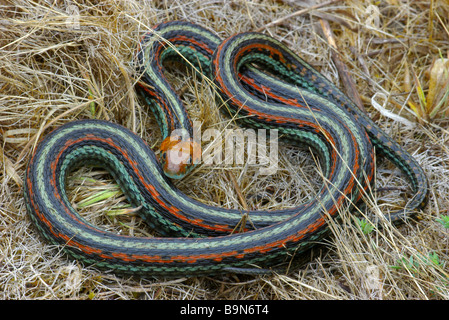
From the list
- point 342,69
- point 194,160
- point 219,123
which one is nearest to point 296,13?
point 342,69

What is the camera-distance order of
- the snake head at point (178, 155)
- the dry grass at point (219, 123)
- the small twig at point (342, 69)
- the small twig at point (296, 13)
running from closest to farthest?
the dry grass at point (219, 123) < the snake head at point (178, 155) < the small twig at point (342, 69) < the small twig at point (296, 13)

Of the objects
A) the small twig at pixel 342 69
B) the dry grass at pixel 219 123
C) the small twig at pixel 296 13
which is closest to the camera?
the dry grass at pixel 219 123

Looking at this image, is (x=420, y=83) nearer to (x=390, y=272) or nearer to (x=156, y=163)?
(x=390, y=272)

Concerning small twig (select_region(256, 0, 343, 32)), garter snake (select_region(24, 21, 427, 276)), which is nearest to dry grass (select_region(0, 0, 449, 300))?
small twig (select_region(256, 0, 343, 32))

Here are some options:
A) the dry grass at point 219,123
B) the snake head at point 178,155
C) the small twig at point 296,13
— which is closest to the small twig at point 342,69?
the dry grass at point 219,123

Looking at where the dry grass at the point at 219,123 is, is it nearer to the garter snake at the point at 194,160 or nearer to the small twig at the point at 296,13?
the small twig at the point at 296,13

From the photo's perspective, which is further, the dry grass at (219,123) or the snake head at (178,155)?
the snake head at (178,155)

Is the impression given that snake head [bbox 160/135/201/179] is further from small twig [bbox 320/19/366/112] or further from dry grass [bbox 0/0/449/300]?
small twig [bbox 320/19/366/112]

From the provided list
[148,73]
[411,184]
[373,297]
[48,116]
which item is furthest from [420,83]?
[48,116]

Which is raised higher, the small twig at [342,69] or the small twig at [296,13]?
the small twig at [296,13]
